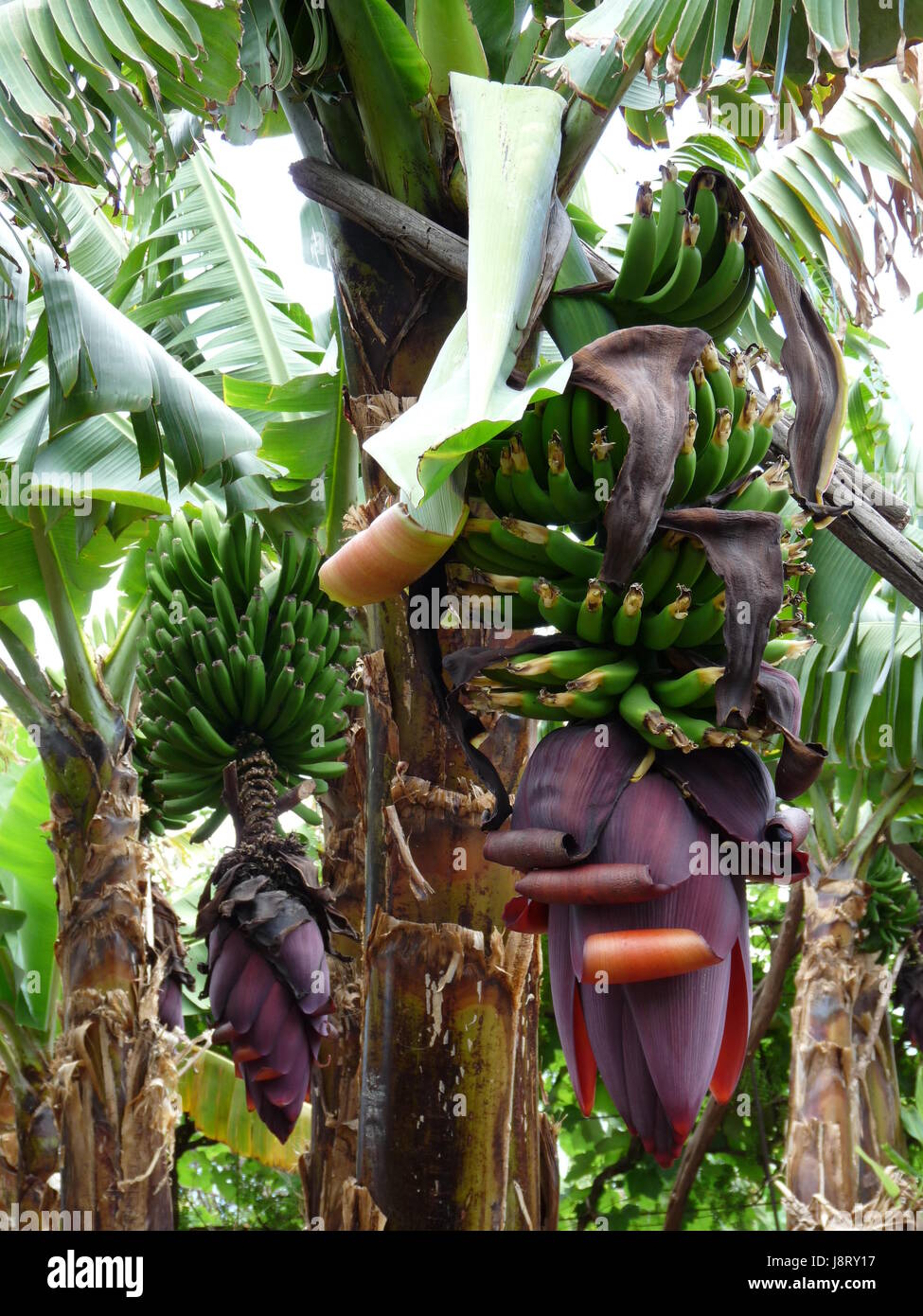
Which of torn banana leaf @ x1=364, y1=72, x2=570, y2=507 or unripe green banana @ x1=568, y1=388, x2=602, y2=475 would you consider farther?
unripe green banana @ x1=568, y1=388, x2=602, y2=475

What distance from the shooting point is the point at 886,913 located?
5156 mm

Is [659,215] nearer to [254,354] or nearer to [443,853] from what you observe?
[443,853]

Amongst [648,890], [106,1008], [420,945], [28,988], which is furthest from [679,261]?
[28,988]

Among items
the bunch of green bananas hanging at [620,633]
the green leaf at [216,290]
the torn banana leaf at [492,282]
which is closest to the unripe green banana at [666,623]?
the bunch of green bananas hanging at [620,633]

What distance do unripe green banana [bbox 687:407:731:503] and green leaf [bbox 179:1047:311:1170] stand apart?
3.83 metres

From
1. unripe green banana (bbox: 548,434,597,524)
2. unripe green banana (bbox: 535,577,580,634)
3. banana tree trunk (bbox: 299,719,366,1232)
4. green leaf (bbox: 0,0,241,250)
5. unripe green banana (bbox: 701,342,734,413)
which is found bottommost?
Answer: banana tree trunk (bbox: 299,719,366,1232)

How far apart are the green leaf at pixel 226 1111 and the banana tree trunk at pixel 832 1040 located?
1957mm

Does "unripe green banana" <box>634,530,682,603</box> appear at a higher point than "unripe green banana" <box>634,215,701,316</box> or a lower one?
lower

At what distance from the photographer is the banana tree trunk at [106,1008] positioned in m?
2.81

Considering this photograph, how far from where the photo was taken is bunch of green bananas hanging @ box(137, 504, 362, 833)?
2.54 meters

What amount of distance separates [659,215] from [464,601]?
0.46 metres

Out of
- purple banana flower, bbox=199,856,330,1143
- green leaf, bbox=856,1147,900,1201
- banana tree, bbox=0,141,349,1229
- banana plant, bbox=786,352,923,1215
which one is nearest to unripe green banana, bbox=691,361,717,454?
banana plant, bbox=786,352,923,1215

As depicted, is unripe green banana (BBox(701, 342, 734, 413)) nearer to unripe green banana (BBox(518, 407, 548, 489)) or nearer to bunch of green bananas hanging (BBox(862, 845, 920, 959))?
unripe green banana (BBox(518, 407, 548, 489))

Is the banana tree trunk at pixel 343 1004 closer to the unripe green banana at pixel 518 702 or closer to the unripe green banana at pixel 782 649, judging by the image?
the unripe green banana at pixel 518 702
